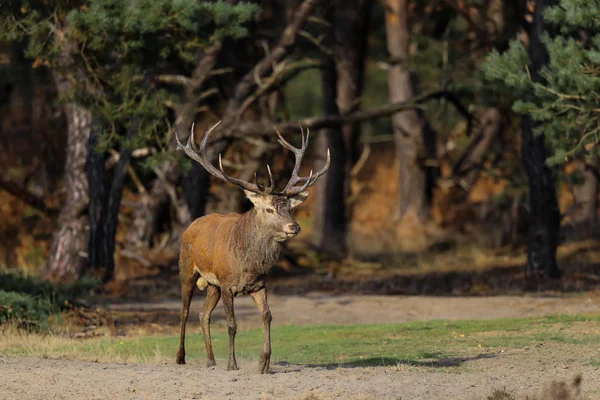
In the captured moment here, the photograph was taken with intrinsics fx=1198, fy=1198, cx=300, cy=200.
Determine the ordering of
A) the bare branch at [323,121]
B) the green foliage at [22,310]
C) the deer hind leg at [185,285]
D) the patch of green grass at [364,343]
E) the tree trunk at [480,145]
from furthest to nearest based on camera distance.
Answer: the tree trunk at [480,145], the bare branch at [323,121], the green foliage at [22,310], the patch of green grass at [364,343], the deer hind leg at [185,285]

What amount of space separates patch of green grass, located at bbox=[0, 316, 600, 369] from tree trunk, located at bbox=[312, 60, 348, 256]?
13.0 meters

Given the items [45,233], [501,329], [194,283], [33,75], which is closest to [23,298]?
[194,283]

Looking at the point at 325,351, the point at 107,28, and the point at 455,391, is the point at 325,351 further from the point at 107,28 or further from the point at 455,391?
the point at 107,28

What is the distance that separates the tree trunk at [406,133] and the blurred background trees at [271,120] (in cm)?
5

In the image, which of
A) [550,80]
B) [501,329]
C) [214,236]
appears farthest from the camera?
[550,80]

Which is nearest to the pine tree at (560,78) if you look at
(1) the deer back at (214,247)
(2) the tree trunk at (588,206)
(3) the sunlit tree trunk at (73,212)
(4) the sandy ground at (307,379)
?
(4) the sandy ground at (307,379)

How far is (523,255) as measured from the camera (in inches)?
1141

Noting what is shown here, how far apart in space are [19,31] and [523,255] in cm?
1395

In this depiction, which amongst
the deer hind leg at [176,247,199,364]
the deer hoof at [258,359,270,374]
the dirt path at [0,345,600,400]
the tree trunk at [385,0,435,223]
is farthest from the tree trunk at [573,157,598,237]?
the deer hoof at [258,359,270,374]

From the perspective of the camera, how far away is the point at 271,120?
28.2m

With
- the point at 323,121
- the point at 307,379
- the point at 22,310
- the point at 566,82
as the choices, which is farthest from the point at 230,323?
the point at 323,121

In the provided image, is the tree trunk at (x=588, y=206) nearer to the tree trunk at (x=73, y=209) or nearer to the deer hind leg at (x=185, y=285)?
the tree trunk at (x=73, y=209)

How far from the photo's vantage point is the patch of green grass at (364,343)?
14.0 m

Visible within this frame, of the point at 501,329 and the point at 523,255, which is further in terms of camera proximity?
the point at 523,255
